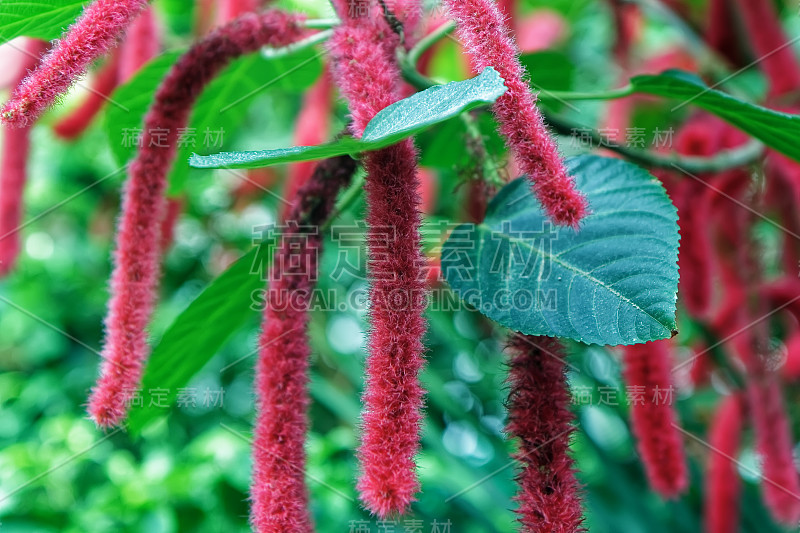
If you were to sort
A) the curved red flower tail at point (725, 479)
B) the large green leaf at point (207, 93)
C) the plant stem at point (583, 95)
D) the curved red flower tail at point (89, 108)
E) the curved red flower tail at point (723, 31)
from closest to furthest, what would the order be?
the plant stem at point (583, 95) → the large green leaf at point (207, 93) → the curved red flower tail at point (725, 479) → the curved red flower tail at point (89, 108) → the curved red flower tail at point (723, 31)

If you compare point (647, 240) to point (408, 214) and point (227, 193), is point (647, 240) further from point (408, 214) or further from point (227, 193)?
point (227, 193)

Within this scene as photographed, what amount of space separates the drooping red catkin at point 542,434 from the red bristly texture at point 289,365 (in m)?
0.14

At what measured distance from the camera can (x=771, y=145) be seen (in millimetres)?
619

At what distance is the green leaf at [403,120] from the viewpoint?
1.11 ft

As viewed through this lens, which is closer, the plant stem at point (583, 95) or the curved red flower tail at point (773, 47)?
the plant stem at point (583, 95)

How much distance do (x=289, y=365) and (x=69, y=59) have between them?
226mm

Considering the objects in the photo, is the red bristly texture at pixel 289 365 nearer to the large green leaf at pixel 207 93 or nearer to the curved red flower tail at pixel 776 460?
the large green leaf at pixel 207 93

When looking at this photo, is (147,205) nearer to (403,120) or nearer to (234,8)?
(403,120)

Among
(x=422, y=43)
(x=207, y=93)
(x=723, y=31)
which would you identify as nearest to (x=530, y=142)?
(x=422, y=43)

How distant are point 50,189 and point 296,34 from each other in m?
1.19

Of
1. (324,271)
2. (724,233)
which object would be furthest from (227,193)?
(724,233)

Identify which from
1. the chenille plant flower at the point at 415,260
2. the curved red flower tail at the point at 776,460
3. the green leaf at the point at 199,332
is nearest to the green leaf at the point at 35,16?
the chenille plant flower at the point at 415,260

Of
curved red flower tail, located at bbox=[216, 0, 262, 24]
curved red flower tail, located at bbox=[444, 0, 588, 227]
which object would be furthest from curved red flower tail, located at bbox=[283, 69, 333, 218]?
curved red flower tail, located at bbox=[444, 0, 588, 227]

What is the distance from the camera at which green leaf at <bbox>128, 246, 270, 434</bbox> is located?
65 centimetres
